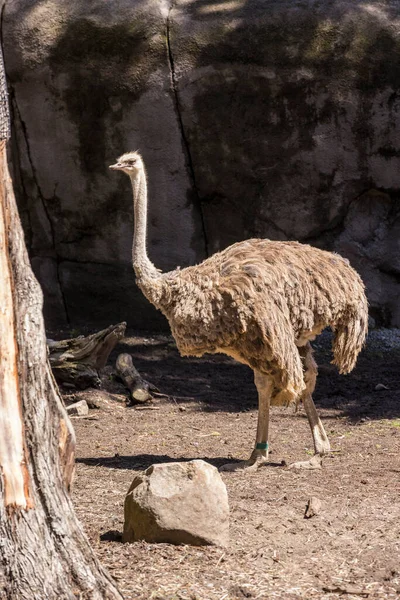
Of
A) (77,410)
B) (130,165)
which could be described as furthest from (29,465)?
(77,410)

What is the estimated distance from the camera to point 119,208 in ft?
32.8

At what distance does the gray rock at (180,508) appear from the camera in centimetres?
438

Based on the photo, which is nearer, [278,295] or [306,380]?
[278,295]

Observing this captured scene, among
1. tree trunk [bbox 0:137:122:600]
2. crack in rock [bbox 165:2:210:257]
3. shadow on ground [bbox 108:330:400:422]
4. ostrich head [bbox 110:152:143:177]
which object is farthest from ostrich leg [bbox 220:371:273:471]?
crack in rock [bbox 165:2:210:257]

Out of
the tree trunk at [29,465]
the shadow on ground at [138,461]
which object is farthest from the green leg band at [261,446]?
the tree trunk at [29,465]

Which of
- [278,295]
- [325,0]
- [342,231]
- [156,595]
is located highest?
[325,0]

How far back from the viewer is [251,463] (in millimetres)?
6125

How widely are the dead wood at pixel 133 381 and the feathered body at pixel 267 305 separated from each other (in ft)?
5.93

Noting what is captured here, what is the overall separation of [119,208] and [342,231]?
2241 millimetres

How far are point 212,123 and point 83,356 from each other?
2.87 meters

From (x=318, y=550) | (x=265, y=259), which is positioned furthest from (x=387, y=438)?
(x=318, y=550)

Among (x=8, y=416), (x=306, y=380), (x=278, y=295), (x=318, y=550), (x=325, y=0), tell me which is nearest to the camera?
(x=8, y=416)

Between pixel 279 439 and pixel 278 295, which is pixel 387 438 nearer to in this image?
pixel 279 439

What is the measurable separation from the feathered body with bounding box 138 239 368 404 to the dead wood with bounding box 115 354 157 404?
1.81 m
